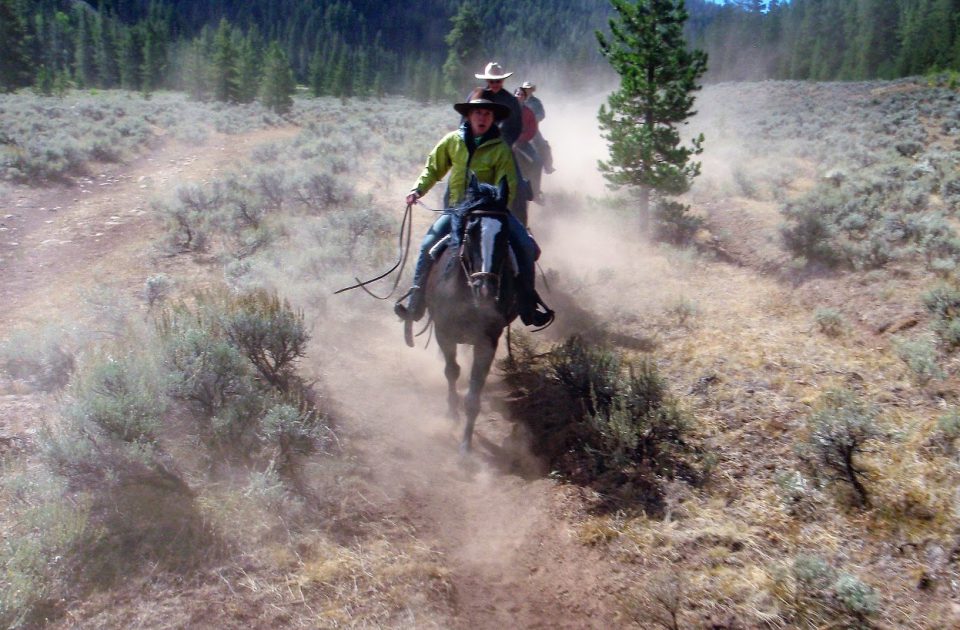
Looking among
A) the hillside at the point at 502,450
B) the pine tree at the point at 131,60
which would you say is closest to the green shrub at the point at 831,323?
the hillside at the point at 502,450

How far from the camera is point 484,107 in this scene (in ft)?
20.4

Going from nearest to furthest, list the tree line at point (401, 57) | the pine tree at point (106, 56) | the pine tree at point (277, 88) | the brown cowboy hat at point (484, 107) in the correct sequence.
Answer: the brown cowboy hat at point (484, 107) < the pine tree at point (277, 88) < the tree line at point (401, 57) < the pine tree at point (106, 56)

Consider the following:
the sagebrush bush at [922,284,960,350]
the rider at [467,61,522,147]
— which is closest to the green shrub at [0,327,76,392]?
the rider at [467,61,522,147]

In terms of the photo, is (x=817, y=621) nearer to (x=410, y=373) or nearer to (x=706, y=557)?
(x=706, y=557)

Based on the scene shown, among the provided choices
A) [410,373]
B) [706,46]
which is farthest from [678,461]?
[706,46]

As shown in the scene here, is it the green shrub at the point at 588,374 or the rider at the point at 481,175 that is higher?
the rider at the point at 481,175

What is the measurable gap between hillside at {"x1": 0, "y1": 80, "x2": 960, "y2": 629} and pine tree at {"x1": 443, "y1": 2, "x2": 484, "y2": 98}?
89.2 ft

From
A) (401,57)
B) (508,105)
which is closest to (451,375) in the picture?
(508,105)

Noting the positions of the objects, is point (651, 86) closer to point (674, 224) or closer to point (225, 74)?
point (674, 224)

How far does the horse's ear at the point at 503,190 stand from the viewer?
5.62 meters

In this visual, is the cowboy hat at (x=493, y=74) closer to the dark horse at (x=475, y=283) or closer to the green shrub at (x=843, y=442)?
the dark horse at (x=475, y=283)

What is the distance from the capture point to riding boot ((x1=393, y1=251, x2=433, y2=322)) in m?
6.22

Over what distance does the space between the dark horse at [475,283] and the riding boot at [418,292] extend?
8cm

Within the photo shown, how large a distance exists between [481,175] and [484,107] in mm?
682
